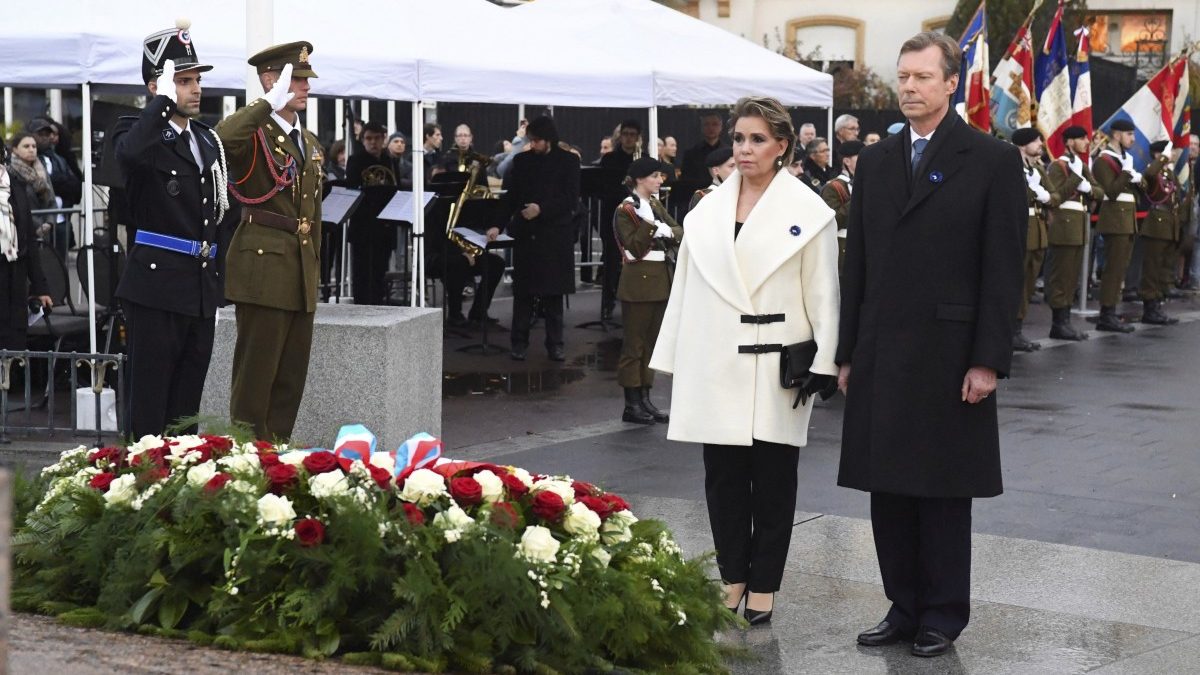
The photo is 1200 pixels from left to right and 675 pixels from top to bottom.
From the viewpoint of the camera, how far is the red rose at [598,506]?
4910 mm

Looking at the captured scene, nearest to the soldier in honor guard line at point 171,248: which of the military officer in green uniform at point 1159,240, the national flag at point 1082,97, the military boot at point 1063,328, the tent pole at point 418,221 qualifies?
the tent pole at point 418,221

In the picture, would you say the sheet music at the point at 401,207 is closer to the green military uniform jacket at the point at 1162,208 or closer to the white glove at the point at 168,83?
the white glove at the point at 168,83

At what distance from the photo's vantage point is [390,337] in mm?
7914

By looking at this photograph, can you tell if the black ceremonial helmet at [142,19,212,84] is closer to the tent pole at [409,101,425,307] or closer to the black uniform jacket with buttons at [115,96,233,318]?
the black uniform jacket with buttons at [115,96,233,318]

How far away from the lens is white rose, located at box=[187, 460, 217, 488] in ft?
15.5

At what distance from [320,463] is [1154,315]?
14.0m

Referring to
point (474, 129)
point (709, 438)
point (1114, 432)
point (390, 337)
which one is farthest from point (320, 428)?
point (474, 129)

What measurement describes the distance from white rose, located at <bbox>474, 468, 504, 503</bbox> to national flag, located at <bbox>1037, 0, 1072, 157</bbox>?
1349cm

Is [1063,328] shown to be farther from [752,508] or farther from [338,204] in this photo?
[752,508]

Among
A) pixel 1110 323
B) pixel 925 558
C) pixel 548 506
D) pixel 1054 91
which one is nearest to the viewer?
pixel 548 506

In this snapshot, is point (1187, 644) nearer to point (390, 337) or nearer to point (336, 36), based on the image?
point (390, 337)

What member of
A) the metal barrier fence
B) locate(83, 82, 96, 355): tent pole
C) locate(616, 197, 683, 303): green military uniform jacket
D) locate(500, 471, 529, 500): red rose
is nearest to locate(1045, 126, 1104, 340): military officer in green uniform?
locate(616, 197, 683, 303): green military uniform jacket

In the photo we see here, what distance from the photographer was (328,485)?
4.64 m

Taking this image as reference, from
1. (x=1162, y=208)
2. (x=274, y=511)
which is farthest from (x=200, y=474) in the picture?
(x=1162, y=208)
